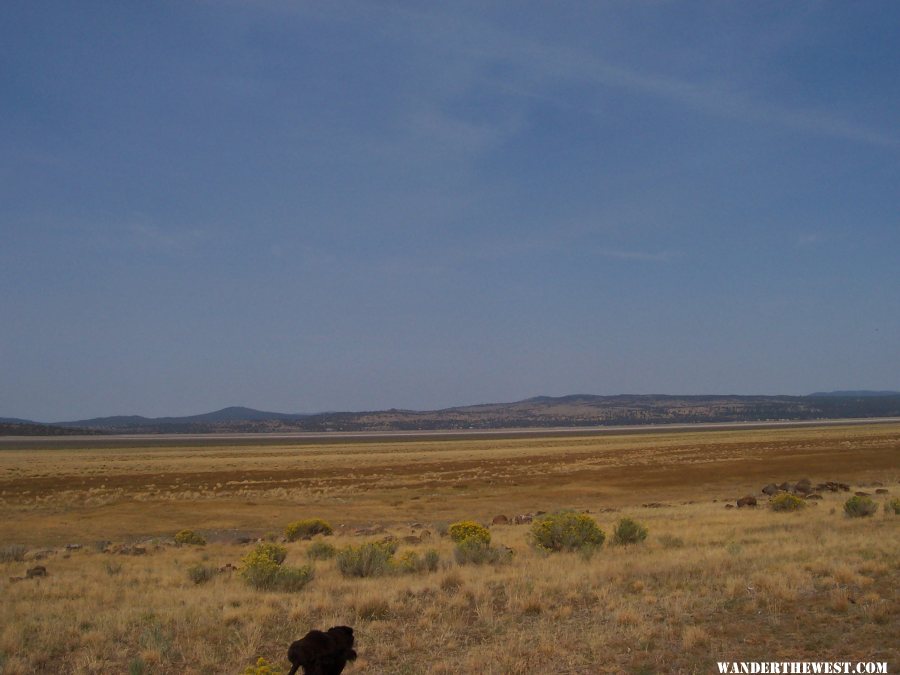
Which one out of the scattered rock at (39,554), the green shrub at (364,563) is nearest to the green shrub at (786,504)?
the green shrub at (364,563)

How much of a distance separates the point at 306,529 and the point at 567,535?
10462 mm

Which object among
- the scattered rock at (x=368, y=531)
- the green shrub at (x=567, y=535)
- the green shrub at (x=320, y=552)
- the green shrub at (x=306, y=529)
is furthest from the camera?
the scattered rock at (x=368, y=531)

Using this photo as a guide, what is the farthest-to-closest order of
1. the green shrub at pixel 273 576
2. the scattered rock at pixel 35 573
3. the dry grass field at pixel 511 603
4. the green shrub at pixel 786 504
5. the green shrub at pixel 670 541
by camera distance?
the green shrub at pixel 786 504, the green shrub at pixel 670 541, the scattered rock at pixel 35 573, the green shrub at pixel 273 576, the dry grass field at pixel 511 603

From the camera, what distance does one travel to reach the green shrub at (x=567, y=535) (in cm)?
1484

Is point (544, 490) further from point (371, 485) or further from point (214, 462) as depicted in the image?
point (214, 462)

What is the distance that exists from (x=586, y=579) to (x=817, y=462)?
43.0m

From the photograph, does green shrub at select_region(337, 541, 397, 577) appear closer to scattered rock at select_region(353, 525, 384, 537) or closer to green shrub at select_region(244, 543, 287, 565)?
green shrub at select_region(244, 543, 287, 565)

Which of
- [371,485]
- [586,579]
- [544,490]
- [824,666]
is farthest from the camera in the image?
[371,485]

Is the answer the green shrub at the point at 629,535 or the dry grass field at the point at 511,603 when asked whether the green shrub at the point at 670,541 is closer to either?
the dry grass field at the point at 511,603

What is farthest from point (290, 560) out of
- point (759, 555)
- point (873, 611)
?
point (873, 611)

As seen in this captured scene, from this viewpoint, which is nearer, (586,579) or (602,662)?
(602,662)

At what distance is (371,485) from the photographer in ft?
140

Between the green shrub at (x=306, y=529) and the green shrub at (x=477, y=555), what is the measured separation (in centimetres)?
955

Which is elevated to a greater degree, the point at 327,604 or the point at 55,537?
the point at 327,604
